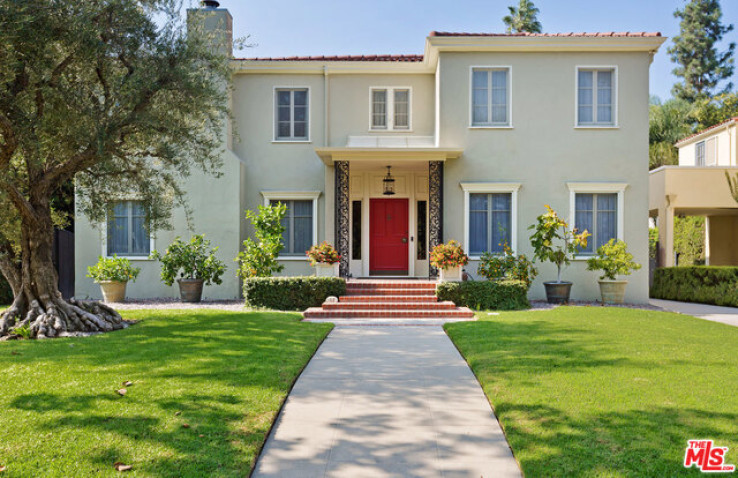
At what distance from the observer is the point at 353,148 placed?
1390 centimetres

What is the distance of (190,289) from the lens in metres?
14.4

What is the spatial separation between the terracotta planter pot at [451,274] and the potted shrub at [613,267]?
379 cm

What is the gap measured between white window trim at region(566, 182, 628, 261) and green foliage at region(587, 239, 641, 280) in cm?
57

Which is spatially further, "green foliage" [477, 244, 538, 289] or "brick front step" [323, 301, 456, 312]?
"green foliage" [477, 244, 538, 289]

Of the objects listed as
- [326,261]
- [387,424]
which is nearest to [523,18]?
[326,261]

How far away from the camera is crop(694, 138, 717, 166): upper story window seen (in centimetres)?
2200

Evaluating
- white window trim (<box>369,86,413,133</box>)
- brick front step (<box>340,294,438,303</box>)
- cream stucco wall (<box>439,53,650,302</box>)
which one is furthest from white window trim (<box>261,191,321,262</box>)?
cream stucco wall (<box>439,53,650,302</box>)

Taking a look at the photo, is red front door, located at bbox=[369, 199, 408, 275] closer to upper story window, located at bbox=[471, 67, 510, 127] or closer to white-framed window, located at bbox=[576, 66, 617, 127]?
upper story window, located at bbox=[471, 67, 510, 127]

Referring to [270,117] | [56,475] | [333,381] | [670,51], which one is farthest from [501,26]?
[56,475]

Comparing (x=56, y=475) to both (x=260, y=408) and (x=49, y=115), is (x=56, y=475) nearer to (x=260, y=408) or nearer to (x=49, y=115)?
(x=260, y=408)

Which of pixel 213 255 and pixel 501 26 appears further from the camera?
pixel 501 26

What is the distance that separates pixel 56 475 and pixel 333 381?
3.09 meters

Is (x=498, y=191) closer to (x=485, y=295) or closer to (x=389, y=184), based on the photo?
(x=389, y=184)

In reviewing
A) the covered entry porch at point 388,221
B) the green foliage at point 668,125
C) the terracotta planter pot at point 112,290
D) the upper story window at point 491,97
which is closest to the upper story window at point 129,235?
the terracotta planter pot at point 112,290
